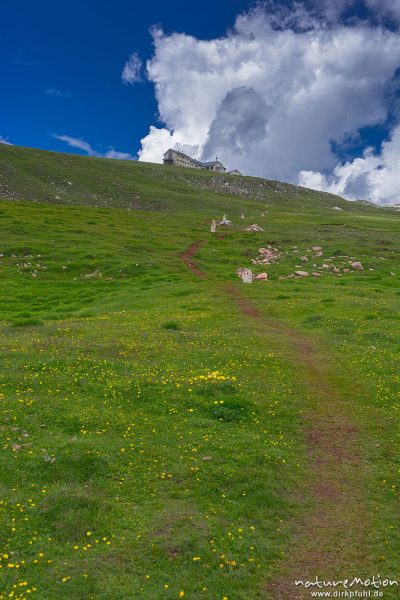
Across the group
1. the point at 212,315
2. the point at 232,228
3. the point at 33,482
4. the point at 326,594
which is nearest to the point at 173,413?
the point at 33,482

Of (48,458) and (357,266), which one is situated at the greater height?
(357,266)

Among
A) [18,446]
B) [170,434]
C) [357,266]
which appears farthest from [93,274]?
[18,446]

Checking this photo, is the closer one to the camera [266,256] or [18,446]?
[18,446]

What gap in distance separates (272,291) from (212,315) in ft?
40.8

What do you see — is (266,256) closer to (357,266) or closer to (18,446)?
(357,266)

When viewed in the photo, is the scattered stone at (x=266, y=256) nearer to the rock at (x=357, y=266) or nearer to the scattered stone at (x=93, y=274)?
the rock at (x=357, y=266)

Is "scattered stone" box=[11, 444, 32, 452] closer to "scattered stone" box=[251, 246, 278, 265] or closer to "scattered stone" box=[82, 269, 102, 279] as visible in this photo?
"scattered stone" box=[82, 269, 102, 279]

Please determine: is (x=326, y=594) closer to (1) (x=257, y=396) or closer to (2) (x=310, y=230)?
(1) (x=257, y=396)

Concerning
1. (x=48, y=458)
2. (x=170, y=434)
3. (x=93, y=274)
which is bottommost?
(x=48, y=458)

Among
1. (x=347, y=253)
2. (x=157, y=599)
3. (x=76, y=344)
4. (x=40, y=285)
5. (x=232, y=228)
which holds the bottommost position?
(x=157, y=599)

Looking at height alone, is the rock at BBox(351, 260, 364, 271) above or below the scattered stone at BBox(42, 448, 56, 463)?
above

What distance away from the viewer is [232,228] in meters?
96.2

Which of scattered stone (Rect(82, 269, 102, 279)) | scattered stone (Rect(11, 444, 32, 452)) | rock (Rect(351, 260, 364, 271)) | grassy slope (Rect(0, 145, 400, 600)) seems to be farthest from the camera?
rock (Rect(351, 260, 364, 271))

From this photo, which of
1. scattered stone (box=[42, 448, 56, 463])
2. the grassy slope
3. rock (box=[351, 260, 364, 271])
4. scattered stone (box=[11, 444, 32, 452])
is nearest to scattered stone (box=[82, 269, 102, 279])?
the grassy slope
